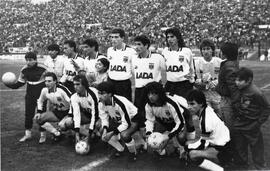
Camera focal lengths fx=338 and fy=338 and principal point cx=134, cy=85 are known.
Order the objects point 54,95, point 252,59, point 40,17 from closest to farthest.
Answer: point 54,95 → point 252,59 → point 40,17

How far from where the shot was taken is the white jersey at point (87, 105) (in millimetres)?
5645

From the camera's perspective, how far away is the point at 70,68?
6844mm

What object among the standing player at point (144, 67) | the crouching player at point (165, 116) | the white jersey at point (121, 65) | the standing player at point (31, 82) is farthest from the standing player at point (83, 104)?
the standing player at point (31, 82)

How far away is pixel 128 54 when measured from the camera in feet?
21.1

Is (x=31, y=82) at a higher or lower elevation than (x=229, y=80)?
lower

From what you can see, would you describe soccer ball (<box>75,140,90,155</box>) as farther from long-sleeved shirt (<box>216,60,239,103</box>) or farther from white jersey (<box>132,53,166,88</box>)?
long-sleeved shirt (<box>216,60,239,103</box>)

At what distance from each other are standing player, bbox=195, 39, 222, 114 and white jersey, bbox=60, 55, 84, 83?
2311 mm

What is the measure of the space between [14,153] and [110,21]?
109ft

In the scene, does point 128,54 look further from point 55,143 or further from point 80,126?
point 55,143

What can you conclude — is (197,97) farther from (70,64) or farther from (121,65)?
(70,64)

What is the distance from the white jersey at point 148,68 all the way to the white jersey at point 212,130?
1.53m

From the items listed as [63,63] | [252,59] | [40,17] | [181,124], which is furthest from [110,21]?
[181,124]

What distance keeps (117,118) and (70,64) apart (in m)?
1.90

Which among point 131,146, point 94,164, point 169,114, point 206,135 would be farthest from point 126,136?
point 206,135
